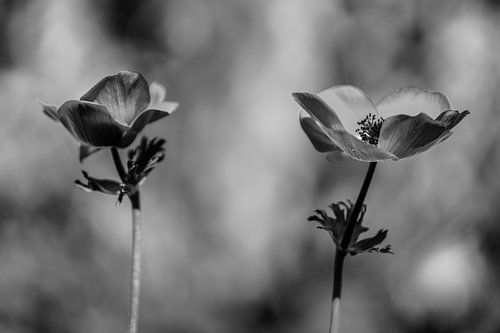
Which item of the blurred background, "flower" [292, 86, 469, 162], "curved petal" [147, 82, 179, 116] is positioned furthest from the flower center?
the blurred background

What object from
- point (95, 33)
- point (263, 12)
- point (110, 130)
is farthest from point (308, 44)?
point (110, 130)

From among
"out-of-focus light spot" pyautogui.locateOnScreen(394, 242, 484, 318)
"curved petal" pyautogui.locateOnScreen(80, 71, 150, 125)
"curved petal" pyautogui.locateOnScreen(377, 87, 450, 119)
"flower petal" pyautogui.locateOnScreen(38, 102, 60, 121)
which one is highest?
"out-of-focus light spot" pyautogui.locateOnScreen(394, 242, 484, 318)

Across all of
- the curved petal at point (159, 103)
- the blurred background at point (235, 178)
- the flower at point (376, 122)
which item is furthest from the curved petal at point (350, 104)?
the blurred background at point (235, 178)

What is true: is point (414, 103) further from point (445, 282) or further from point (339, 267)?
point (445, 282)

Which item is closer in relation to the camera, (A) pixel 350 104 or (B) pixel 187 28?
(A) pixel 350 104

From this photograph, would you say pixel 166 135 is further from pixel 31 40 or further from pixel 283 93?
pixel 31 40

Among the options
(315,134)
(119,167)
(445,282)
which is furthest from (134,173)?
(445,282)

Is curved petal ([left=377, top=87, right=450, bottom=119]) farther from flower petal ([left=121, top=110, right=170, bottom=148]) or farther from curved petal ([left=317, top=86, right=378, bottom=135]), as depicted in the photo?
flower petal ([left=121, top=110, right=170, bottom=148])

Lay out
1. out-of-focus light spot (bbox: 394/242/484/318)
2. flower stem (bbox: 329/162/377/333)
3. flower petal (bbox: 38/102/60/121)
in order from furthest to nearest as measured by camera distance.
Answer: out-of-focus light spot (bbox: 394/242/484/318) → flower petal (bbox: 38/102/60/121) → flower stem (bbox: 329/162/377/333)
